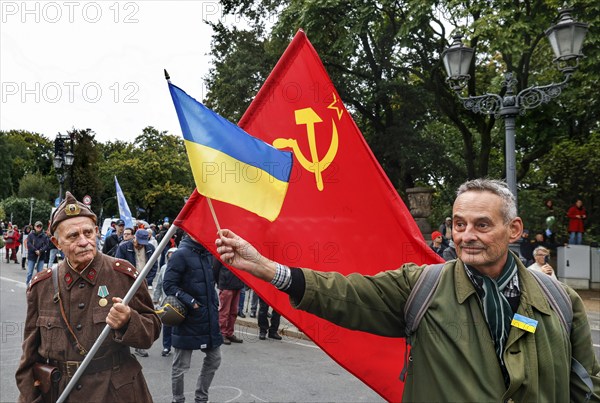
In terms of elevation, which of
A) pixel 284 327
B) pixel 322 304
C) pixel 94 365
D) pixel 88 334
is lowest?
pixel 284 327

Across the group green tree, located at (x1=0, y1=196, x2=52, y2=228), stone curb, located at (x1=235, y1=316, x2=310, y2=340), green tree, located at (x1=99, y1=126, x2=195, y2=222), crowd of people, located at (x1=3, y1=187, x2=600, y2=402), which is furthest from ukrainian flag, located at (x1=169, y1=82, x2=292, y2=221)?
green tree, located at (x1=99, y1=126, x2=195, y2=222)

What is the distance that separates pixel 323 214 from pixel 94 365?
154 cm

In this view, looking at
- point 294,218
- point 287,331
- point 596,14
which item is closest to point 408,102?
point 596,14

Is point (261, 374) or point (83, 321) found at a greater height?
point (83, 321)

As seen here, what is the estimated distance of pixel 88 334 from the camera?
2.79 m

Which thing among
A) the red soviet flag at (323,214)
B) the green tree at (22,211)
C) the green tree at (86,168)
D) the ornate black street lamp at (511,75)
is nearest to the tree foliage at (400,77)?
the ornate black street lamp at (511,75)

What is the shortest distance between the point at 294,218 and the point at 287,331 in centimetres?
622

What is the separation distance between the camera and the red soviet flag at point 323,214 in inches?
109

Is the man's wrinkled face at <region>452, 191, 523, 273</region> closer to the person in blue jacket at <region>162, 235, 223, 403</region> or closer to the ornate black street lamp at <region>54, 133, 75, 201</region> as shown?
the person in blue jacket at <region>162, 235, 223, 403</region>

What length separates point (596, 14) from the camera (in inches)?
514

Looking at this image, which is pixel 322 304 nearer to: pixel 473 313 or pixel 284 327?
pixel 473 313

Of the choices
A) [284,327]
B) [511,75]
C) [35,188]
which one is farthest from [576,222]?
[35,188]

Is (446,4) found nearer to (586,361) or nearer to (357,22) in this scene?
(357,22)

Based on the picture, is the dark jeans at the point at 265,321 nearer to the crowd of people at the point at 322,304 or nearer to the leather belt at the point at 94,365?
the crowd of people at the point at 322,304
